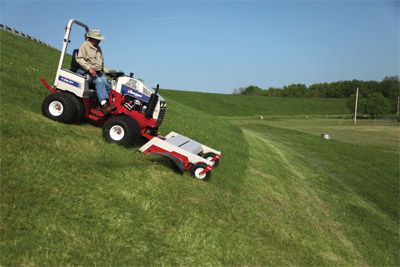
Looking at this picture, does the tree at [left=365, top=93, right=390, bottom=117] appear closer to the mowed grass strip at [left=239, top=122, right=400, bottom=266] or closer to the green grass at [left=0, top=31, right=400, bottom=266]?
the mowed grass strip at [left=239, top=122, right=400, bottom=266]

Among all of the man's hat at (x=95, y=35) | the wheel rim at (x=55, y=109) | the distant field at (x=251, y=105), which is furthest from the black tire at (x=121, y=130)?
the distant field at (x=251, y=105)

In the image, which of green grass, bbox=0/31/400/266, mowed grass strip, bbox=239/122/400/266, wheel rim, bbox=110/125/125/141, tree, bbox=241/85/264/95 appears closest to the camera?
green grass, bbox=0/31/400/266

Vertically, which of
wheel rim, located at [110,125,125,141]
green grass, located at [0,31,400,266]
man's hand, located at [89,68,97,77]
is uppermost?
man's hand, located at [89,68,97,77]

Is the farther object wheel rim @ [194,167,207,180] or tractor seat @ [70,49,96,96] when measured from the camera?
tractor seat @ [70,49,96,96]

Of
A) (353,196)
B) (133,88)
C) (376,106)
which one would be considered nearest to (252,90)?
(376,106)

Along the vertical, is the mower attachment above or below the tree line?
below

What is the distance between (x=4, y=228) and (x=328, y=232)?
25.7ft

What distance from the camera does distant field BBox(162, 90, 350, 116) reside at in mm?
99312

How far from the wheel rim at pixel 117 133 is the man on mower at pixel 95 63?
1.55 ft

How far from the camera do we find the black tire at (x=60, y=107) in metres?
9.07

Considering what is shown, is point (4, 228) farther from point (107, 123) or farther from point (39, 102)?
point (39, 102)

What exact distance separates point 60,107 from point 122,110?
1314 millimetres

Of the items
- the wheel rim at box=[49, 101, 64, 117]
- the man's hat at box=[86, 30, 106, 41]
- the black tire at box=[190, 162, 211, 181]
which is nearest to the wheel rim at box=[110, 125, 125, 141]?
the wheel rim at box=[49, 101, 64, 117]

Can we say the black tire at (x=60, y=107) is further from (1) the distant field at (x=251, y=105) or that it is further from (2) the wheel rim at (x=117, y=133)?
(1) the distant field at (x=251, y=105)
